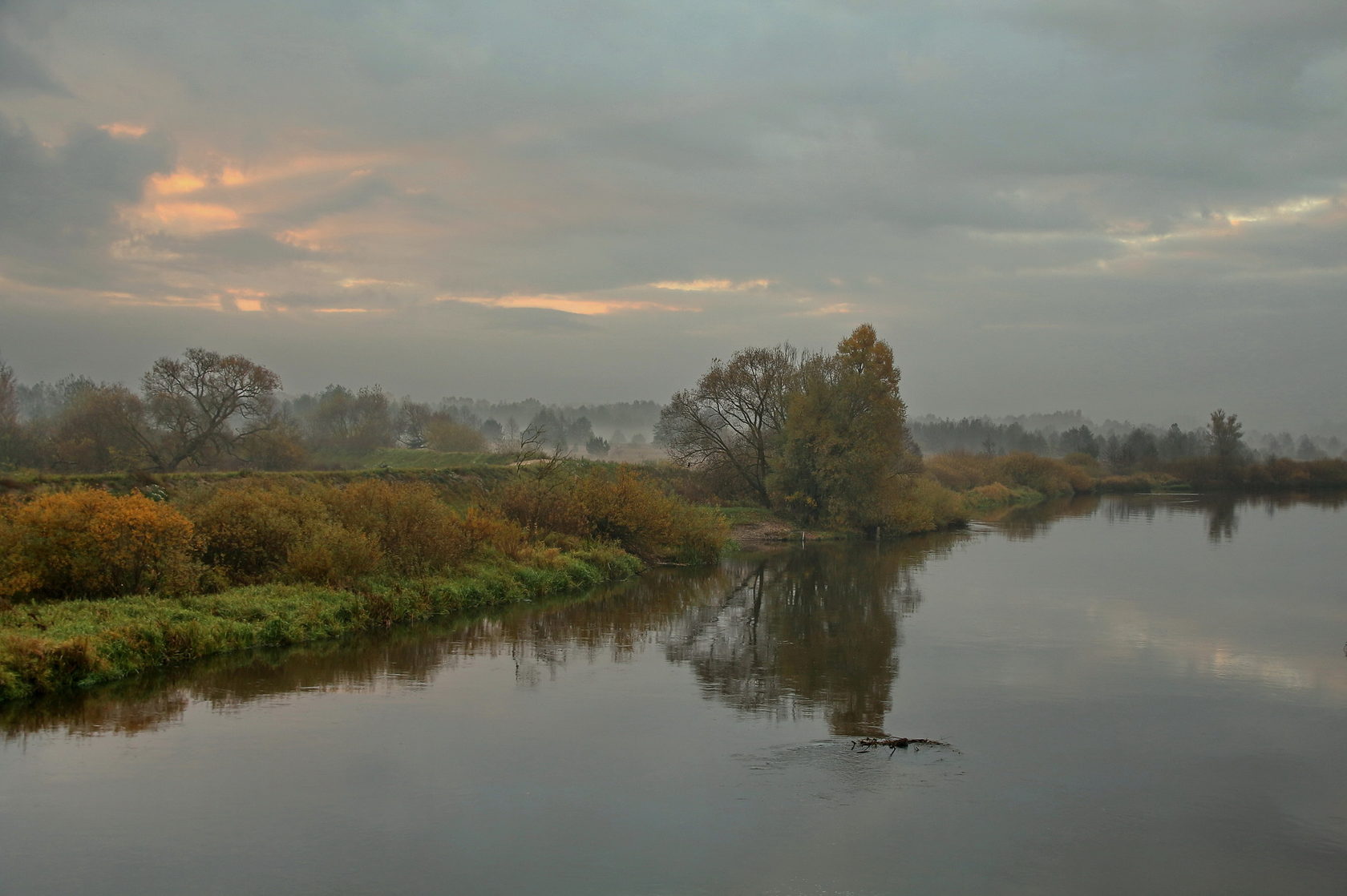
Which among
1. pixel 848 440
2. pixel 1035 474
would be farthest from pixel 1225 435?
pixel 848 440

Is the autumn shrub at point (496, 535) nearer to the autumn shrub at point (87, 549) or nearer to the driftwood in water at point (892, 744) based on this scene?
the autumn shrub at point (87, 549)

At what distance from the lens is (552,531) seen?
89.9ft

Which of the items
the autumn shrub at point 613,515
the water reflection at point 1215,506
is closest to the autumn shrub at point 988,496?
the water reflection at point 1215,506

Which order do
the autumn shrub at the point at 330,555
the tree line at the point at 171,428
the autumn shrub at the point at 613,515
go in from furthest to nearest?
the tree line at the point at 171,428 → the autumn shrub at the point at 613,515 → the autumn shrub at the point at 330,555

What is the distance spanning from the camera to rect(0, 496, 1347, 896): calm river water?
8312 millimetres

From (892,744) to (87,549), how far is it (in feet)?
41.7

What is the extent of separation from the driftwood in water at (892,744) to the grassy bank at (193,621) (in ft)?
32.5

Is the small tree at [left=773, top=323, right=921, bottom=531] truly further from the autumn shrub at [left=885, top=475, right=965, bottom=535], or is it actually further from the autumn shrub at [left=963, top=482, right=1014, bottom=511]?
the autumn shrub at [left=963, top=482, right=1014, bottom=511]

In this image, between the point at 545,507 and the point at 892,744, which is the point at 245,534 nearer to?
the point at 545,507

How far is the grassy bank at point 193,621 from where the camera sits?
12531 mm

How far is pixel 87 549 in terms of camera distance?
15281mm

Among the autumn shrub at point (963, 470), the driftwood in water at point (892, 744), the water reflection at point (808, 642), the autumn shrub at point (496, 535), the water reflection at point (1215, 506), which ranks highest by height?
the autumn shrub at point (963, 470)

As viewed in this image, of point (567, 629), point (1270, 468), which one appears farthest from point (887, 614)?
point (1270, 468)

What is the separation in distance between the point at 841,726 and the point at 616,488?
17373 millimetres
